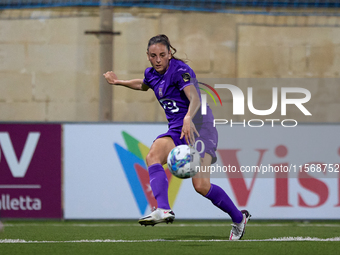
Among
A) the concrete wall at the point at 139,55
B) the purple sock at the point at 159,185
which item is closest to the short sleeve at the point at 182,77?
the purple sock at the point at 159,185

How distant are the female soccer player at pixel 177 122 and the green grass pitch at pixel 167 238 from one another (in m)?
0.37

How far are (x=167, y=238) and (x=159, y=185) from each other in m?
0.76

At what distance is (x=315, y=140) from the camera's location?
7.00 metres

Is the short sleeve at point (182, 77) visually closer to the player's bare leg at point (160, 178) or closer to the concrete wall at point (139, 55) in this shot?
the player's bare leg at point (160, 178)

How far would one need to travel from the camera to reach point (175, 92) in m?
4.75

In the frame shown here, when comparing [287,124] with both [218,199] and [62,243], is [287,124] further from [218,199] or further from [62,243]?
[62,243]

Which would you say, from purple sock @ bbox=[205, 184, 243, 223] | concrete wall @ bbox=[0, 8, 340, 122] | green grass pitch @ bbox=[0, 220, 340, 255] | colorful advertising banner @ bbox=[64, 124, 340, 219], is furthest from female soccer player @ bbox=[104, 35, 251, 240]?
concrete wall @ bbox=[0, 8, 340, 122]

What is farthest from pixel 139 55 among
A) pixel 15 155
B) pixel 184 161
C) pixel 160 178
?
pixel 184 161

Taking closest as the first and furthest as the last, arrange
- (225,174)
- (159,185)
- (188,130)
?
(188,130), (159,185), (225,174)

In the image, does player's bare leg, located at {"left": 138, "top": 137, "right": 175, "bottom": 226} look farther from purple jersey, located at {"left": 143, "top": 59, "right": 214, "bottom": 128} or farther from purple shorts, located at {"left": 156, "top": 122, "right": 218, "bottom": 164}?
purple jersey, located at {"left": 143, "top": 59, "right": 214, "bottom": 128}

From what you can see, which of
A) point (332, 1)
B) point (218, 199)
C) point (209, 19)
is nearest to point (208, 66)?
point (209, 19)

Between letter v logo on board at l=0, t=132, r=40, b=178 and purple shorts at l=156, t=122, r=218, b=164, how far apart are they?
8.77 ft

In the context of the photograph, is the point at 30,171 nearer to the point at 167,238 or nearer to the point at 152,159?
the point at 167,238

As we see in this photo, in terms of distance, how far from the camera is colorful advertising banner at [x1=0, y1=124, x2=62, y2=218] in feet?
22.6
